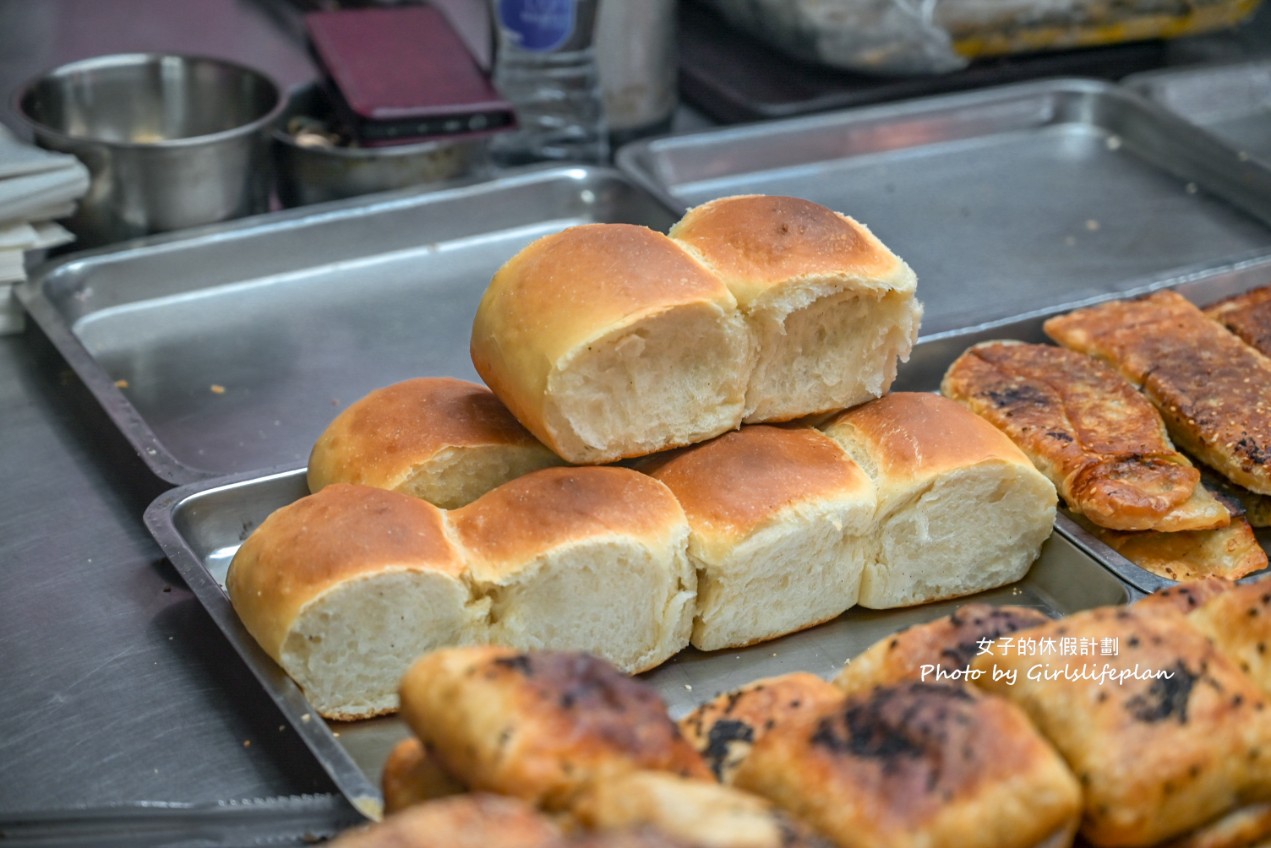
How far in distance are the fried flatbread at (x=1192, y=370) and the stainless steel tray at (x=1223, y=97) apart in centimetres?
139

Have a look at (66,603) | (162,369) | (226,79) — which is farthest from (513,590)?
(226,79)

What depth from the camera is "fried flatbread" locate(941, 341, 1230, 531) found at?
2.13 meters

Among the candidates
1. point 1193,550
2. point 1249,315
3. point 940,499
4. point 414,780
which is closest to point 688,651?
point 940,499

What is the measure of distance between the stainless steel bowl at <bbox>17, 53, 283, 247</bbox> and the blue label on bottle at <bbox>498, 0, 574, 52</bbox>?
612 millimetres

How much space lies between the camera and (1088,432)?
2.27 m

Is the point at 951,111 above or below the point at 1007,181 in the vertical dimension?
above

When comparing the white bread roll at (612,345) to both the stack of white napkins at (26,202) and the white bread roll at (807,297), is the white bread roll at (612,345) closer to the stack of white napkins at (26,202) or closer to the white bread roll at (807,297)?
the white bread roll at (807,297)

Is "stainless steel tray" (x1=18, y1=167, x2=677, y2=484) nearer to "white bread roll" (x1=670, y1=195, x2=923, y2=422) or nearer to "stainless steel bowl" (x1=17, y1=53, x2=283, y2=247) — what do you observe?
"stainless steel bowl" (x1=17, y1=53, x2=283, y2=247)

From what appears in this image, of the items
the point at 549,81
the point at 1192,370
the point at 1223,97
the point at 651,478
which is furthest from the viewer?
the point at 1223,97

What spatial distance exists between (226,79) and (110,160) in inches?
20.7

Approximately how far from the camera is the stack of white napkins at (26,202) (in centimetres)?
268

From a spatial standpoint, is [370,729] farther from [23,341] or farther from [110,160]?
[110,160]

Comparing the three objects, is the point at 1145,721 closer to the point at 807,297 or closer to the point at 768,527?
the point at 768,527

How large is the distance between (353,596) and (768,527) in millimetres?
583
